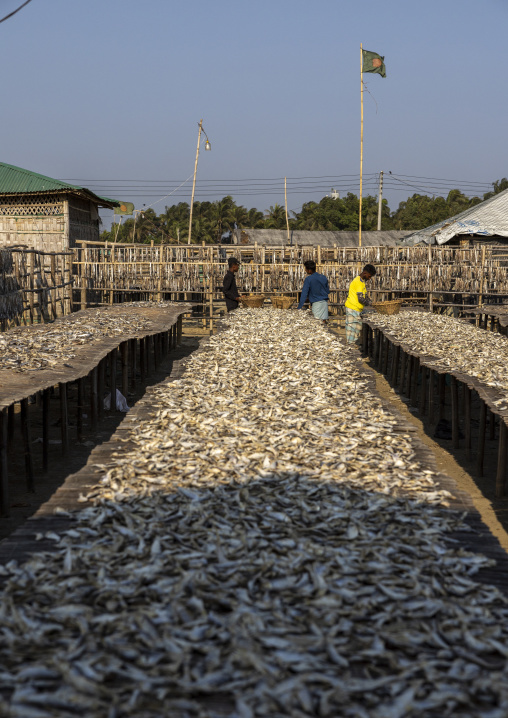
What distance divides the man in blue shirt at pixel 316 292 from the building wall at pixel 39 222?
10.8 metres

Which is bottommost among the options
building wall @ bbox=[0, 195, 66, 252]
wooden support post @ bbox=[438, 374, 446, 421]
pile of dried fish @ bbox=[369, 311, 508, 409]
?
wooden support post @ bbox=[438, 374, 446, 421]

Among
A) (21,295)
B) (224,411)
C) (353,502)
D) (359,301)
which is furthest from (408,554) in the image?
(21,295)

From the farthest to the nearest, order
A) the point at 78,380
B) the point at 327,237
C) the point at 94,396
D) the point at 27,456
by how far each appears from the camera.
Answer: the point at 327,237
the point at 94,396
the point at 78,380
the point at 27,456

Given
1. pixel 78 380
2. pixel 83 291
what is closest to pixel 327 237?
pixel 83 291

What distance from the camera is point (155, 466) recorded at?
4.66 metres

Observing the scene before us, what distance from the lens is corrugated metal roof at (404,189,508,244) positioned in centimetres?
2400

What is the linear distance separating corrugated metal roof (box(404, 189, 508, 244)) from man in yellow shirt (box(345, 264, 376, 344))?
11.9m

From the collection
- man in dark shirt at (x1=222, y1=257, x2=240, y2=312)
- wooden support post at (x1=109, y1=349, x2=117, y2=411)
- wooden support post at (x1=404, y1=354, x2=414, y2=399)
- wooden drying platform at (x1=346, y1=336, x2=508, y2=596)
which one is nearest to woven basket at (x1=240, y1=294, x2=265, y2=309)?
man in dark shirt at (x1=222, y1=257, x2=240, y2=312)

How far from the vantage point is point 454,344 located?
10461mm

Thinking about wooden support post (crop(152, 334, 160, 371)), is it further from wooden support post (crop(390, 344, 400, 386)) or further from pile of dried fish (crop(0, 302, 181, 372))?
wooden support post (crop(390, 344, 400, 386))

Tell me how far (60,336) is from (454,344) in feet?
19.7

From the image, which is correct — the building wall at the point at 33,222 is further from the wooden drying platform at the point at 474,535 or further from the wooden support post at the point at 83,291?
the wooden drying platform at the point at 474,535

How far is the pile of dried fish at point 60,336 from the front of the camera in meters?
7.81

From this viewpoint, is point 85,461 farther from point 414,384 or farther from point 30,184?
point 30,184
